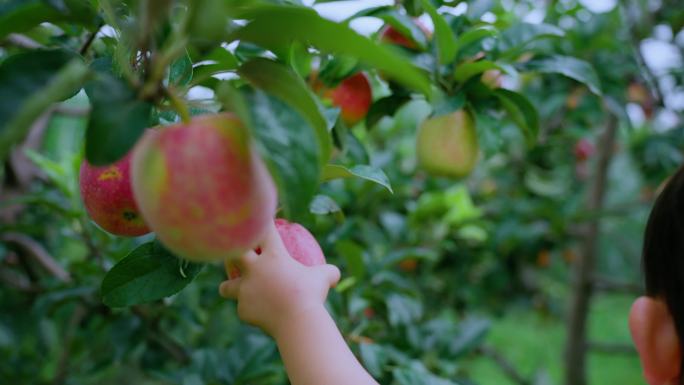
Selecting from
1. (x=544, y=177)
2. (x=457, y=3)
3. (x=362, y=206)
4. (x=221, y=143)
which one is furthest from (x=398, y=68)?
(x=544, y=177)

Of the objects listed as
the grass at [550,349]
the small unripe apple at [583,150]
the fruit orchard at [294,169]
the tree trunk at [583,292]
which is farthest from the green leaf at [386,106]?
the grass at [550,349]

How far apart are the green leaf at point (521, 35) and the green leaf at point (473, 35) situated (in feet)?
0.15

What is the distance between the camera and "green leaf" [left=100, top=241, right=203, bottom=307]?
587mm

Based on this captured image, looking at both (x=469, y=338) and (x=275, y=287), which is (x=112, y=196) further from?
(x=469, y=338)

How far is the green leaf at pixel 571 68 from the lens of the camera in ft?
2.77

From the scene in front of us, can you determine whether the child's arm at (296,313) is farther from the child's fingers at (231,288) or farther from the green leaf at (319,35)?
the green leaf at (319,35)

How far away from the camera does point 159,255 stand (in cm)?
60

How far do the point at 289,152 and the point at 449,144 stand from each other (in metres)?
0.59

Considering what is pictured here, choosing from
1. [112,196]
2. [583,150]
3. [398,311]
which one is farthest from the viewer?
[583,150]

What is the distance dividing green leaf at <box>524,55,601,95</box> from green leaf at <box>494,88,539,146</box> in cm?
5

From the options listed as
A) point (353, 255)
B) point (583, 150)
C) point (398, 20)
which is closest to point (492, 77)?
point (398, 20)

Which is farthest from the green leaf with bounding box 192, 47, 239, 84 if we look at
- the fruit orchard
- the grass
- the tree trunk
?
the grass

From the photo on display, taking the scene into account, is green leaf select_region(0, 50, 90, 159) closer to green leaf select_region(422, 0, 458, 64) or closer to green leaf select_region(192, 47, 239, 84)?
green leaf select_region(192, 47, 239, 84)

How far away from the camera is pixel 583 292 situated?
2008 mm
